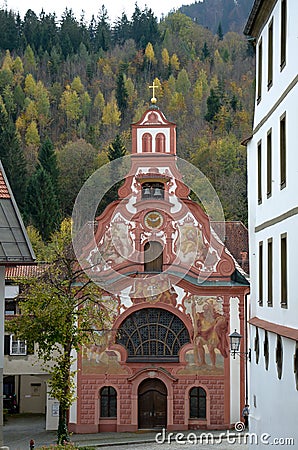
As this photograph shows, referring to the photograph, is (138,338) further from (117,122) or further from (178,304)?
(117,122)

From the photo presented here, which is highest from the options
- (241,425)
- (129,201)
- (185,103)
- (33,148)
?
(185,103)

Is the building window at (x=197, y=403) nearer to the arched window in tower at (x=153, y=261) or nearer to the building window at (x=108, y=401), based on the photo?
the building window at (x=108, y=401)

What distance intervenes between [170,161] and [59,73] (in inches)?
3152

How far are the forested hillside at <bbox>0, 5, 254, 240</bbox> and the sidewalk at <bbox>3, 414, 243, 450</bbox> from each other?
28308 millimetres

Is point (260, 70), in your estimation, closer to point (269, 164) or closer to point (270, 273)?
point (269, 164)

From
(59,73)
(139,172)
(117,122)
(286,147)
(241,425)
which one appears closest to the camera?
(286,147)

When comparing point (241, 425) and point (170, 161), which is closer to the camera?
point (241, 425)

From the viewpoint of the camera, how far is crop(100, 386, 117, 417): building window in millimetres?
35344

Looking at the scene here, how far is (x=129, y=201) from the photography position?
3647cm

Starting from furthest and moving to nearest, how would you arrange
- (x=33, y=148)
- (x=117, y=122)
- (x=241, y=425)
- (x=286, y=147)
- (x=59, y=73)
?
(x=59, y=73), (x=117, y=122), (x=33, y=148), (x=241, y=425), (x=286, y=147)

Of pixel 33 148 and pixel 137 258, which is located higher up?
pixel 33 148

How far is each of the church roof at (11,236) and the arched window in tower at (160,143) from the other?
1933cm

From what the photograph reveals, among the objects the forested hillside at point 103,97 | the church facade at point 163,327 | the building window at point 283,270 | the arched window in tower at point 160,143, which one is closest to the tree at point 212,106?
the forested hillside at point 103,97

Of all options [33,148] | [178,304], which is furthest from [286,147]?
[33,148]
